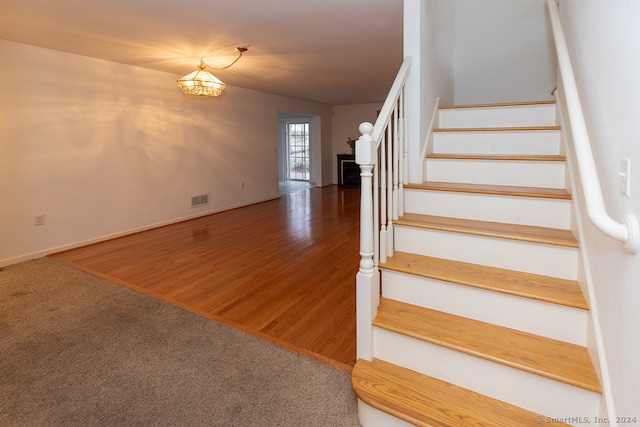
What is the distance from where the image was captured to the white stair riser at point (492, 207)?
1869mm

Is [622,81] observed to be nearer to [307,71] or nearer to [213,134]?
[307,71]

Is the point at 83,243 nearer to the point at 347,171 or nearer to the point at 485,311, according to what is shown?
the point at 485,311

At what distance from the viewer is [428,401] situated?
4.65ft

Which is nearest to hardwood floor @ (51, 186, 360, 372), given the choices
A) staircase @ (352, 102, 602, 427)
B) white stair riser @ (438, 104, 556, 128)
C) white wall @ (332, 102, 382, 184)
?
staircase @ (352, 102, 602, 427)

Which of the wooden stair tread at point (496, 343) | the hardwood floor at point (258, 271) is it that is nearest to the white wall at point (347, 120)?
the hardwood floor at point (258, 271)

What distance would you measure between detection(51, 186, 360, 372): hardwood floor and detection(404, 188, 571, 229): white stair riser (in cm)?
93

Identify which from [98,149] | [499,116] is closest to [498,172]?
[499,116]

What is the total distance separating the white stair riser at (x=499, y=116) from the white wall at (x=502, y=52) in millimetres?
1177

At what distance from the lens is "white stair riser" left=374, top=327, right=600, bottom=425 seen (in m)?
1.29

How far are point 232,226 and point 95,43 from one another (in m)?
2.71

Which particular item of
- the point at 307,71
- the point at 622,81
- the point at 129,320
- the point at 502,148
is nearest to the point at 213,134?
the point at 307,71

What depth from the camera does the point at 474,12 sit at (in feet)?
12.3

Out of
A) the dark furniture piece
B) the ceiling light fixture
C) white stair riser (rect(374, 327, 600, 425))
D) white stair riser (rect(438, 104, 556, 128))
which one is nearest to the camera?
white stair riser (rect(374, 327, 600, 425))

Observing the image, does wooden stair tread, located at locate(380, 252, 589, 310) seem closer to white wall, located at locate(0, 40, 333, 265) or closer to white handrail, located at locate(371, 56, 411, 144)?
white handrail, located at locate(371, 56, 411, 144)
